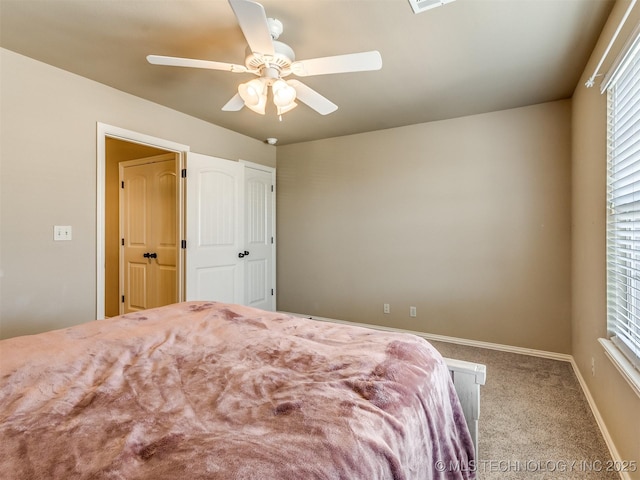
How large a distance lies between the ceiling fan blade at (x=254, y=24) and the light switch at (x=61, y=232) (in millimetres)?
2024

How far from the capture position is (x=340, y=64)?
69.1 inches

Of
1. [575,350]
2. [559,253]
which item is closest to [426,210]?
[559,253]

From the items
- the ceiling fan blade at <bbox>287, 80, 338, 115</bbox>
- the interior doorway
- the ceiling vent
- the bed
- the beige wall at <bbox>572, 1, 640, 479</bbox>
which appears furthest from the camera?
the interior doorway

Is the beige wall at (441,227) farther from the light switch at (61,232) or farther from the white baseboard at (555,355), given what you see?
the light switch at (61,232)

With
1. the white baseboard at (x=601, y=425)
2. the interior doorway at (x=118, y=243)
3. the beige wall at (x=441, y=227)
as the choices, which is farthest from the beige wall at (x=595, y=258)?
the interior doorway at (x=118, y=243)

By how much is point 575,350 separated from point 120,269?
518 centimetres

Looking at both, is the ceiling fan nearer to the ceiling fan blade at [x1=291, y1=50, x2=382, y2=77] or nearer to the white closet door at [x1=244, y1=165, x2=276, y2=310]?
the ceiling fan blade at [x1=291, y1=50, x2=382, y2=77]

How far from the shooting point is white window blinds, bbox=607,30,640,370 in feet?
5.11

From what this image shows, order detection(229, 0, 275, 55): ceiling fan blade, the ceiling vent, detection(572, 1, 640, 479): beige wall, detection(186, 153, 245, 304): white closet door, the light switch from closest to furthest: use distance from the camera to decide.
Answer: detection(229, 0, 275, 55): ceiling fan blade, detection(572, 1, 640, 479): beige wall, the ceiling vent, the light switch, detection(186, 153, 245, 304): white closet door

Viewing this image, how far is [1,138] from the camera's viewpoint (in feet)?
7.21

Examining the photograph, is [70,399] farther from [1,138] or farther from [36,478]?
[1,138]

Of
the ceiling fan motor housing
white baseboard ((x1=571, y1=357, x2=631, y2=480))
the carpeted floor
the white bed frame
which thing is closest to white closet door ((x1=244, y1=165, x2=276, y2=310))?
the ceiling fan motor housing

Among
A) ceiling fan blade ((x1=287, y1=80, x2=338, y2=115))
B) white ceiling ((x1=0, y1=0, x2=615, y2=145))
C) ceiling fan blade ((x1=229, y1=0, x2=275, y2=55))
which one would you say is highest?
white ceiling ((x1=0, y1=0, x2=615, y2=145))

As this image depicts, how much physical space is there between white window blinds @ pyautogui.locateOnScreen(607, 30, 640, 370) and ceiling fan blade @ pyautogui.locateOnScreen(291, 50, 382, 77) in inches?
47.1
